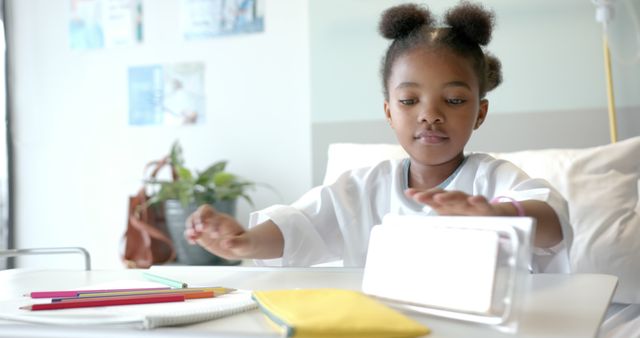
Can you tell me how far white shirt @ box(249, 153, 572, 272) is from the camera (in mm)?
1146

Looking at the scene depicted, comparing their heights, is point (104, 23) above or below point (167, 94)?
above

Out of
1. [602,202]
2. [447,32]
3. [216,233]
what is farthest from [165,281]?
[602,202]

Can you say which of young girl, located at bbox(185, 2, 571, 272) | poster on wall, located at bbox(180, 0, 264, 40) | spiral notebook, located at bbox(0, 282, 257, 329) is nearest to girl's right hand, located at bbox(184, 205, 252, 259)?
young girl, located at bbox(185, 2, 571, 272)

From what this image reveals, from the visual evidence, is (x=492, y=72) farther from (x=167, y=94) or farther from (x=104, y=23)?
(x=104, y=23)

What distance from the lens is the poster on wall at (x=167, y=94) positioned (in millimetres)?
2699

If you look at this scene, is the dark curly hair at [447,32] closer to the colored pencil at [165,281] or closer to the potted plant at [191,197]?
the colored pencil at [165,281]

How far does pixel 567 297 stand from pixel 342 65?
1746mm

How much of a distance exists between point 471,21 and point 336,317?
0.81 m

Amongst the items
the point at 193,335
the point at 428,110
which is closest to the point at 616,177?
the point at 428,110

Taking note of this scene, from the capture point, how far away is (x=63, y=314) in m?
0.60

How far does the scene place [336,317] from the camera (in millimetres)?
528

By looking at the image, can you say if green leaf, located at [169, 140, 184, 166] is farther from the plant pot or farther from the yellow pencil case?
the yellow pencil case

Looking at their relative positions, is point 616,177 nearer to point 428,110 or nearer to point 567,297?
point 428,110

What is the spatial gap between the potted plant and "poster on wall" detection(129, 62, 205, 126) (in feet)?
0.93
